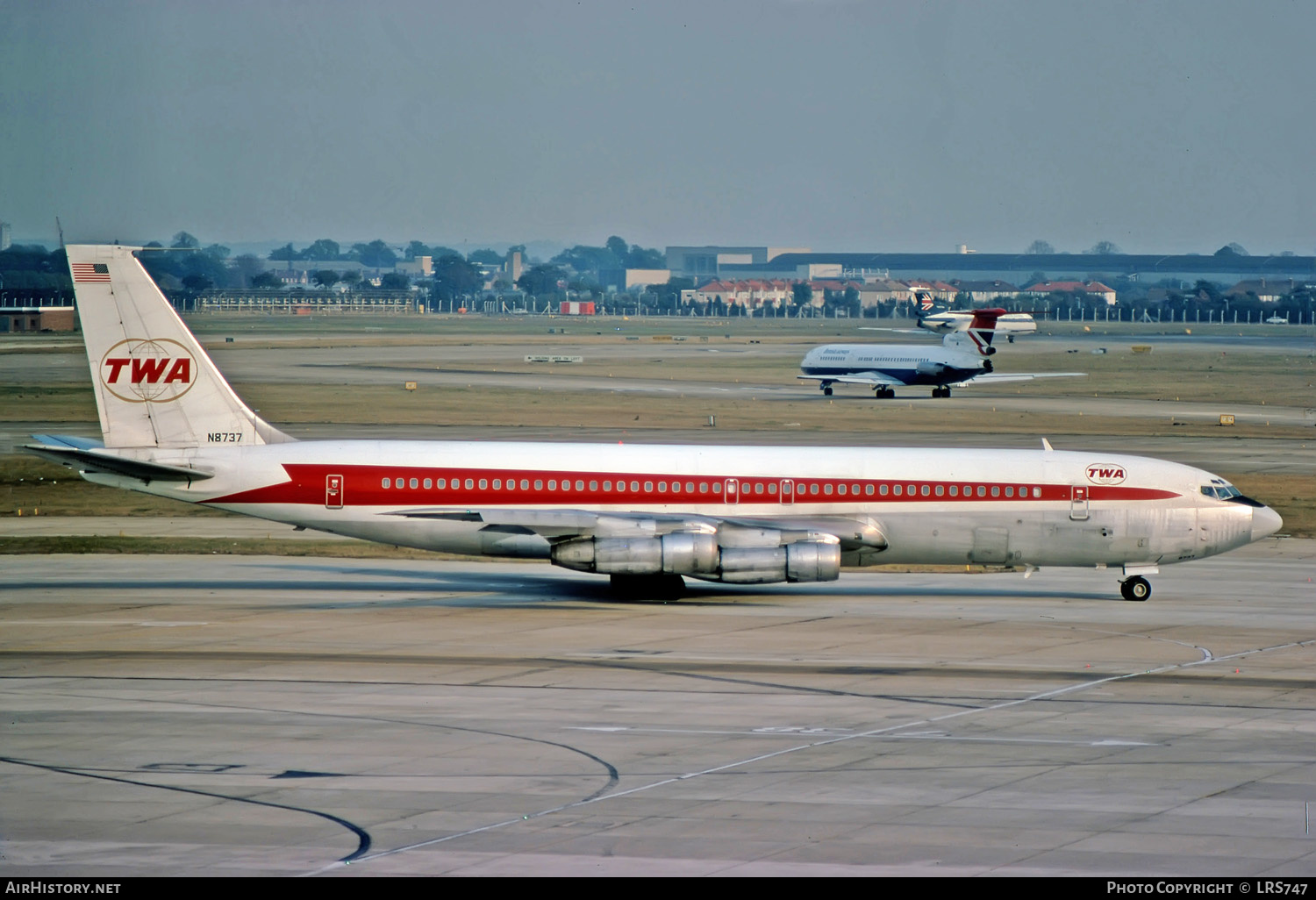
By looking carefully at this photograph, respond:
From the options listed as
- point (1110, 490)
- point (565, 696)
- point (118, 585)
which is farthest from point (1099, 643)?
point (118, 585)

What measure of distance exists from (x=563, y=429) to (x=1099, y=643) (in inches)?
2280

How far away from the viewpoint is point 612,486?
4072 cm

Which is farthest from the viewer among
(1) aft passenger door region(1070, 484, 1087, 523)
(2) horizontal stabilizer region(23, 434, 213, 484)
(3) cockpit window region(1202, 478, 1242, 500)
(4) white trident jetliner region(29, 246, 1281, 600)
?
(3) cockpit window region(1202, 478, 1242, 500)

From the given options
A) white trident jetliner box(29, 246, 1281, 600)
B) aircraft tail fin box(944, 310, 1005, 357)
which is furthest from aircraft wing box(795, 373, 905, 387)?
white trident jetliner box(29, 246, 1281, 600)

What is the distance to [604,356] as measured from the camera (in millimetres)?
178250

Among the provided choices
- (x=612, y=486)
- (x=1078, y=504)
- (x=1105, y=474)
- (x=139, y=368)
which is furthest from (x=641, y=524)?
(x=139, y=368)

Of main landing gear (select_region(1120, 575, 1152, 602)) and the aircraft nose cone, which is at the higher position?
the aircraft nose cone

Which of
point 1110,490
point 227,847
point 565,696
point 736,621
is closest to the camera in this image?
point 227,847

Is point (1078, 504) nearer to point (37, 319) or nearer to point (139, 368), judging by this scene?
point (139, 368)

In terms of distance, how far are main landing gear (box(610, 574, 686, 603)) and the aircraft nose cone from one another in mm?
16121

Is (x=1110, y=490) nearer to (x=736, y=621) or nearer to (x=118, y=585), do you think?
(x=736, y=621)

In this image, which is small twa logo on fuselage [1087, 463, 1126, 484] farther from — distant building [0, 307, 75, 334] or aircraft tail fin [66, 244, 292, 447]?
distant building [0, 307, 75, 334]

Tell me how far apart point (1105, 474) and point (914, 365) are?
83023 mm

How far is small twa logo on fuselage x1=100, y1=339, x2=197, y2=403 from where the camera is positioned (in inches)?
1619
